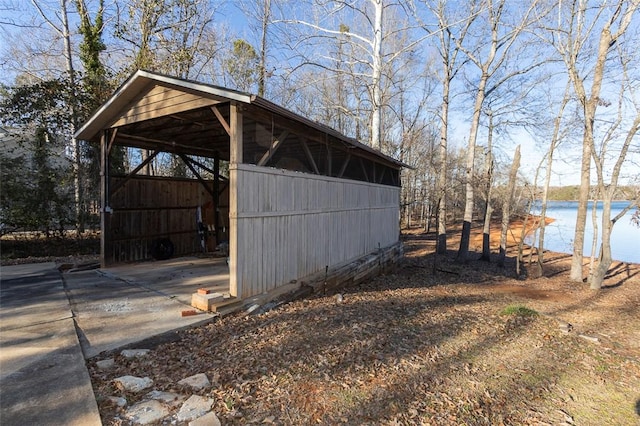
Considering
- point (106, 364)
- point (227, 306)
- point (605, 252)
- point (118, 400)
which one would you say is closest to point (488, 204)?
point (605, 252)

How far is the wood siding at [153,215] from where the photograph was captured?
7262mm

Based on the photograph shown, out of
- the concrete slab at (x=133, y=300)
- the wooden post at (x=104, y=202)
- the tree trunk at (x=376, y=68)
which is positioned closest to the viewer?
the concrete slab at (x=133, y=300)

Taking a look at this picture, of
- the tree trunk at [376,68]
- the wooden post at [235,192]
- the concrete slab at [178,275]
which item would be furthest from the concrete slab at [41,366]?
the tree trunk at [376,68]

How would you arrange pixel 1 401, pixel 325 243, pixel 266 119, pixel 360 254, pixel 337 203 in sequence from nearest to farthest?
pixel 1 401, pixel 266 119, pixel 325 243, pixel 337 203, pixel 360 254

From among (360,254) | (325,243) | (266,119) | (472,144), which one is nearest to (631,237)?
(472,144)

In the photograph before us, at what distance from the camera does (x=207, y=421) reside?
219cm

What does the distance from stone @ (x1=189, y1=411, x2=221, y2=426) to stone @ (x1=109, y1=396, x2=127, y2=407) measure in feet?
1.92

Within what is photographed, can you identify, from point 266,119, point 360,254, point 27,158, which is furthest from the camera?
point 27,158

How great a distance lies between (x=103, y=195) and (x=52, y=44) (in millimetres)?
9929

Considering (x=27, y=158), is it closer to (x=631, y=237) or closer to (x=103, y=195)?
(x=103, y=195)

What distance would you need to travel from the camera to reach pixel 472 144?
1230 cm

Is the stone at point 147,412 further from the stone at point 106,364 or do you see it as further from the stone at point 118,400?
the stone at point 106,364

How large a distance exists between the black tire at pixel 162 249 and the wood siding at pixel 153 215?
0.12 meters

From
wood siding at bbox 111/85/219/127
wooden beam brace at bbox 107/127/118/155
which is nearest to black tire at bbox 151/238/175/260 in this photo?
wooden beam brace at bbox 107/127/118/155
